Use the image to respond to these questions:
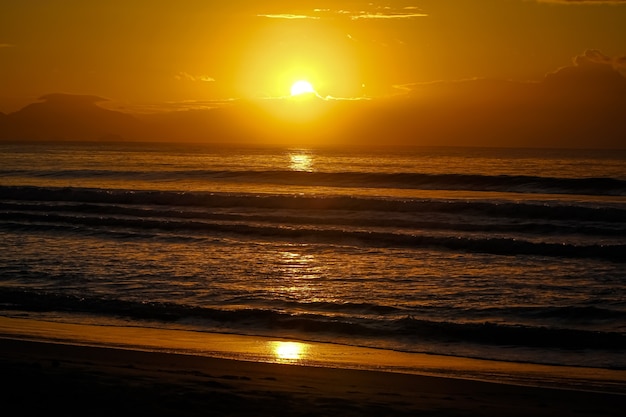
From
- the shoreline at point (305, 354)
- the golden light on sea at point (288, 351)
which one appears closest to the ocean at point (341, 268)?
the shoreline at point (305, 354)

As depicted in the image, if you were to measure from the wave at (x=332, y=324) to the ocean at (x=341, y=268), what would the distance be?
3 centimetres

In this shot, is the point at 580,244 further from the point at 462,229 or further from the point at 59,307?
the point at 59,307

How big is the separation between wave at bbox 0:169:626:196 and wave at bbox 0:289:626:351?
29151 millimetres

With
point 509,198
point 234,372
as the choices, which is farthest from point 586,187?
point 234,372

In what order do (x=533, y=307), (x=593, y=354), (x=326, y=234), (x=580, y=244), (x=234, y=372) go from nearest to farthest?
1. (x=234, y=372)
2. (x=593, y=354)
3. (x=533, y=307)
4. (x=580, y=244)
5. (x=326, y=234)

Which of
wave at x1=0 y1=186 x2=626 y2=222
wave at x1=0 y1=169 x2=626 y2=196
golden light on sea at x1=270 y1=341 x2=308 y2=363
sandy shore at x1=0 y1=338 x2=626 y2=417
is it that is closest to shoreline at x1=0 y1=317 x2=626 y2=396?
golden light on sea at x1=270 y1=341 x2=308 y2=363

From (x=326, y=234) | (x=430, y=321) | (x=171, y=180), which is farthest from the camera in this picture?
(x=171, y=180)

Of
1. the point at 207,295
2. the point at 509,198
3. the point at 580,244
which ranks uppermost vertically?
the point at 509,198

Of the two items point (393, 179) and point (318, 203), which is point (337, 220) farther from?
point (393, 179)

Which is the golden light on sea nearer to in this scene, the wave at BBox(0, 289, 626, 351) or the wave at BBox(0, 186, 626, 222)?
the wave at BBox(0, 289, 626, 351)

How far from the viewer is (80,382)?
861 centimetres

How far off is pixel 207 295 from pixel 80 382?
6307 mm

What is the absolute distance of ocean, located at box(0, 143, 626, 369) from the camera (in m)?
12.4

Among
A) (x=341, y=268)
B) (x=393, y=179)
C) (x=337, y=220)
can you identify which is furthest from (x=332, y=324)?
(x=393, y=179)
